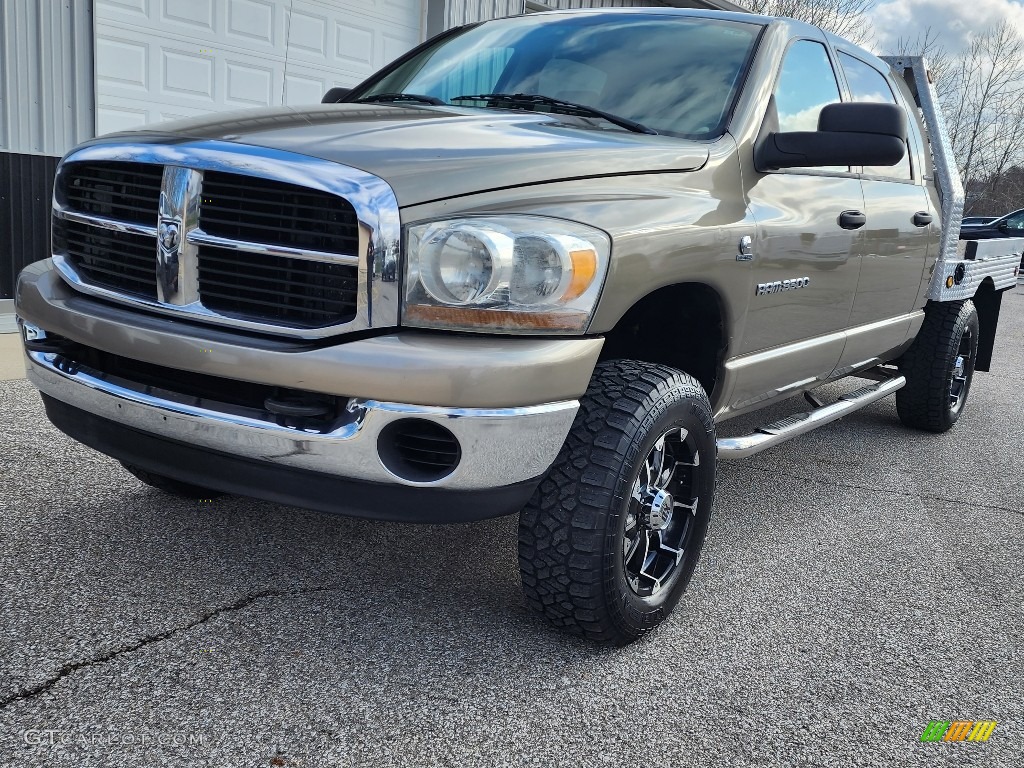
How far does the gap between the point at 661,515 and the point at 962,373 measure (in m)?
3.72

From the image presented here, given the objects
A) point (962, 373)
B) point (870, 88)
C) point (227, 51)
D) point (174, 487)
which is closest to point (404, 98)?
point (174, 487)

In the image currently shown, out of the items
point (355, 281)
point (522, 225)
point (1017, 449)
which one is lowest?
point (1017, 449)

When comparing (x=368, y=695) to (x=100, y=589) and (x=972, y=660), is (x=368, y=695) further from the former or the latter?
(x=972, y=660)

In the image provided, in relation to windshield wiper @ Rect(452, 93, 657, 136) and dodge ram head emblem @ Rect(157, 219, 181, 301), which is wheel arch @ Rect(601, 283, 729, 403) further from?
dodge ram head emblem @ Rect(157, 219, 181, 301)

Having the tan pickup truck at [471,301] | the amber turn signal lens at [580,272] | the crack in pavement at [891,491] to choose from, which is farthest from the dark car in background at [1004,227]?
the amber turn signal lens at [580,272]

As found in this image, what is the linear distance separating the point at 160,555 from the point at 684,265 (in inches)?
71.1

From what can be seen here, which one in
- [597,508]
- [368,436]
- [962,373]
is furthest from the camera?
[962,373]

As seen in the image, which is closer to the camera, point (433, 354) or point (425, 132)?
point (433, 354)

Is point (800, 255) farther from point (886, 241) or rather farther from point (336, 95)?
point (336, 95)

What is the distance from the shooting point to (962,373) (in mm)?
5562

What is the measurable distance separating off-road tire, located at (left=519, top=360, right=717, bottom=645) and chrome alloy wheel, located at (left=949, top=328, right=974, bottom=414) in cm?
359

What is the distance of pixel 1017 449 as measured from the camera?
5145 millimetres

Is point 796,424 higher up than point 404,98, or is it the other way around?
point 404,98

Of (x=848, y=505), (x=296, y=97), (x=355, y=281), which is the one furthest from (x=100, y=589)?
(x=296, y=97)
